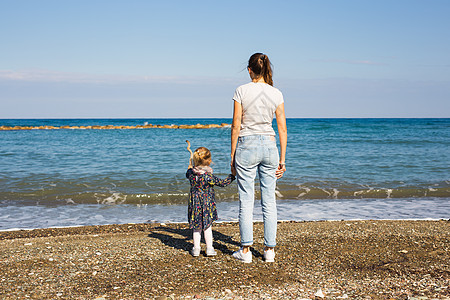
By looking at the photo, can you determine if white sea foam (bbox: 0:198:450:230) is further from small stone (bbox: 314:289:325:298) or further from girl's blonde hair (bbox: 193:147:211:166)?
small stone (bbox: 314:289:325:298)

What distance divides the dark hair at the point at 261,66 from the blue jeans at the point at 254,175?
0.68 metres

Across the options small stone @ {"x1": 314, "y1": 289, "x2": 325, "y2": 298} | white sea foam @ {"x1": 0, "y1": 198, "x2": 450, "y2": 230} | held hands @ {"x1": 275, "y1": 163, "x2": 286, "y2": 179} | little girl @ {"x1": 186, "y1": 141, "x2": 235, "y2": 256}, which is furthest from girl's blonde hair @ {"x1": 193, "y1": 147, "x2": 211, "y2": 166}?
white sea foam @ {"x1": 0, "y1": 198, "x2": 450, "y2": 230}

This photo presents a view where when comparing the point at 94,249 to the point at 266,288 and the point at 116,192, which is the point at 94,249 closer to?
the point at 266,288

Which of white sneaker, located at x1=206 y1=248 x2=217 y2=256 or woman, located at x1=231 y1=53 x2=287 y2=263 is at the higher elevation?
woman, located at x1=231 y1=53 x2=287 y2=263

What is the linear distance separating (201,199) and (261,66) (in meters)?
1.75

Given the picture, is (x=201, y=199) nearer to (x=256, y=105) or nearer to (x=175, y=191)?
(x=256, y=105)

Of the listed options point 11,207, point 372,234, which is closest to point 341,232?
point 372,234

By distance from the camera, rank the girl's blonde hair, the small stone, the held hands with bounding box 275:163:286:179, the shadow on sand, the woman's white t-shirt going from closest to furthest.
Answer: the small stone
the woman's white t-shirt
the held hands with bounding box 275:163:286:179
the girl's blonde hair
the shadow on sand

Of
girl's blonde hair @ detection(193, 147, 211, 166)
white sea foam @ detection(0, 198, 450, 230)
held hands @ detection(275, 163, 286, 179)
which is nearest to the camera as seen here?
held hands @ detection(275, 163, 286, 179)

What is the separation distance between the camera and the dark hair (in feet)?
13.6

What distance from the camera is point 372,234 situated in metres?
5.83

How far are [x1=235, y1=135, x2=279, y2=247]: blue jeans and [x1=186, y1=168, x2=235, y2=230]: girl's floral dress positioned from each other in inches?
19.0

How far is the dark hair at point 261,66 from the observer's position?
13.6 feet

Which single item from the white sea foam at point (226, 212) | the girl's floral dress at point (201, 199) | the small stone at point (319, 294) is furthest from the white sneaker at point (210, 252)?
the white sea foam at point (226, 212)
